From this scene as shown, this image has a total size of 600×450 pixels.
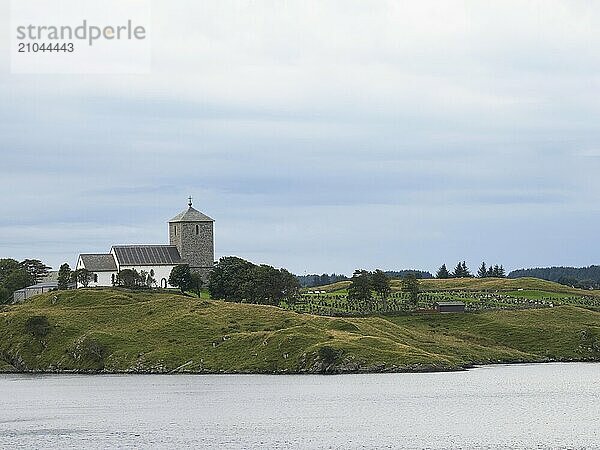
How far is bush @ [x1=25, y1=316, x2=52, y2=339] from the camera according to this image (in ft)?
591

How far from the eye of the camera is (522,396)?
12350 cm

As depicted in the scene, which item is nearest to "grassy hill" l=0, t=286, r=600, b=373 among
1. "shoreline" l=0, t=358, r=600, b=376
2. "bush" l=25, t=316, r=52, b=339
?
"bush" l=25, t=316, r=52, b=339

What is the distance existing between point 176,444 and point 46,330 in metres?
96.5

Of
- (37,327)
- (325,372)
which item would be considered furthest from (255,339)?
(37,327)

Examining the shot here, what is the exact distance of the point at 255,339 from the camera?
167750 millimetres

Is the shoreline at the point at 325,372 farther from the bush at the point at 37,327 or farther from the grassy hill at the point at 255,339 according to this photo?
the bush at the point at 37,327

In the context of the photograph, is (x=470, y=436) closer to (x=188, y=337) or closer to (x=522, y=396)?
(x=522, y=396)

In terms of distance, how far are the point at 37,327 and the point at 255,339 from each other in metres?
38.5

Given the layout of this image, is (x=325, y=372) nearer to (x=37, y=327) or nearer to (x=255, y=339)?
(x=255, y=339)

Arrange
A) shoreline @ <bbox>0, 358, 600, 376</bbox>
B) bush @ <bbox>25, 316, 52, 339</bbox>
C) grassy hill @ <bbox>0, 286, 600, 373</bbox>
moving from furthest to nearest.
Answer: bush @ <bbox>25, 316, 52, 339</bbox> → grassy hill @ <bbox>0, 286, 600, 373</bbox> → shoreline @ <bbox>0, 358, 600, 376</bbox>

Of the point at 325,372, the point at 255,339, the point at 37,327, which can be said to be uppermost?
the point at 37,327

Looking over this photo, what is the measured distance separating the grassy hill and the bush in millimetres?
232

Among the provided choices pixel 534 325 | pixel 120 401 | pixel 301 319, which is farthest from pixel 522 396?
pixel 534 325

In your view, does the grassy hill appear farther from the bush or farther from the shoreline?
the shoreline
